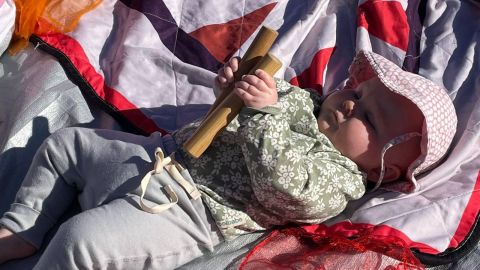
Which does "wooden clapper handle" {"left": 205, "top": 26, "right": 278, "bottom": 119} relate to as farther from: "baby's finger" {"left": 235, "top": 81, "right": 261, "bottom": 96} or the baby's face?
the baby's face

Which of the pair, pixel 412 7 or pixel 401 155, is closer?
pixel 401 155

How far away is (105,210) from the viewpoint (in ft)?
3.79

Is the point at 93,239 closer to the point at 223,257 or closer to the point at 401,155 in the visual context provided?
the point at 223,257

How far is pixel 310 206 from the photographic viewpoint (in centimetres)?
122

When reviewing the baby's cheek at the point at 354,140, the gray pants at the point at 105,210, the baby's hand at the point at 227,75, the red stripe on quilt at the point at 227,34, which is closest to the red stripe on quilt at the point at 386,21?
the red stripe on quilt at the point at 227,34

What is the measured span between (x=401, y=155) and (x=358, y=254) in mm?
228

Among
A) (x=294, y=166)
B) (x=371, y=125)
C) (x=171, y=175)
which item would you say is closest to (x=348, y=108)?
(x=371, y=125)

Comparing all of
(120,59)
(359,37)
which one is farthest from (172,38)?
(359,37)

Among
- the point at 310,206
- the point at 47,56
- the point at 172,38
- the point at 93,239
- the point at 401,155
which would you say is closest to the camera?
the point at 93,239

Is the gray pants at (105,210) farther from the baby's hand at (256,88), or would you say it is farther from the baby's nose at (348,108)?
the baby's nose at (348,108)

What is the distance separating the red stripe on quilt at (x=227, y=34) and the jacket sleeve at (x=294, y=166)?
398 millimetres

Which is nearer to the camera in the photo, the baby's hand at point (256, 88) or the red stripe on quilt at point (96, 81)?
the baby's hand at point (256, 88)

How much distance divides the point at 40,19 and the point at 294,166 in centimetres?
81

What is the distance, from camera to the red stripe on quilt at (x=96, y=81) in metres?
1.52
